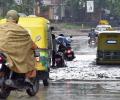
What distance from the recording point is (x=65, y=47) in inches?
1141

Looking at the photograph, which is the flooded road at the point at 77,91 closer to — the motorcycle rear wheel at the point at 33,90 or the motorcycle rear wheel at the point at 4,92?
the motorcycle rear wheel at the point at 33,90

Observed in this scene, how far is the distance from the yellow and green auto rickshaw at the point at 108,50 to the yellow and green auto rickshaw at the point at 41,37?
8.67 meters

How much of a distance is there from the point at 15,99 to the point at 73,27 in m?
76.2

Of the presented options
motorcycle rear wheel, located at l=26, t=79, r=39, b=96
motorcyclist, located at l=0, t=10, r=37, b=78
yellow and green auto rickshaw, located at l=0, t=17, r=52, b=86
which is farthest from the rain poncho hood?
yellow and green auto rickshaw, located at l=0, t=17, r=52, b=86

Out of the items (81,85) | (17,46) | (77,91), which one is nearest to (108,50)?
(81,85)

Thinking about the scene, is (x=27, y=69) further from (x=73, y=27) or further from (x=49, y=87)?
(x=73, y=27)

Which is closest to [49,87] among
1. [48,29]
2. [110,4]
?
[48,29]

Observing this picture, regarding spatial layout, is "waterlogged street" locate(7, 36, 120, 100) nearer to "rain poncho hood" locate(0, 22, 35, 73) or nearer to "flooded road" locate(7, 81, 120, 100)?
"flooded road" locate(7, 81, 120, 100)

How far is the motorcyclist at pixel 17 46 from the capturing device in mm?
12703

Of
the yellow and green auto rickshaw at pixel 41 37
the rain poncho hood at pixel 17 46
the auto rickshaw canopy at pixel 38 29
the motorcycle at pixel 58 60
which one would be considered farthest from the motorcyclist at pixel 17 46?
the motorcycle at pixel 58 60

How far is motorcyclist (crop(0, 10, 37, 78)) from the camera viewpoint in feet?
41.7

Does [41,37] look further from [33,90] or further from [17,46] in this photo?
[17,46]

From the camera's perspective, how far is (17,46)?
12914 millimetres

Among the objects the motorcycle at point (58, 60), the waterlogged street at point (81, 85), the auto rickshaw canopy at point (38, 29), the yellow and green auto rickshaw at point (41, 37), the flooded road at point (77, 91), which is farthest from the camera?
the motorcycle at point (58, 60)
